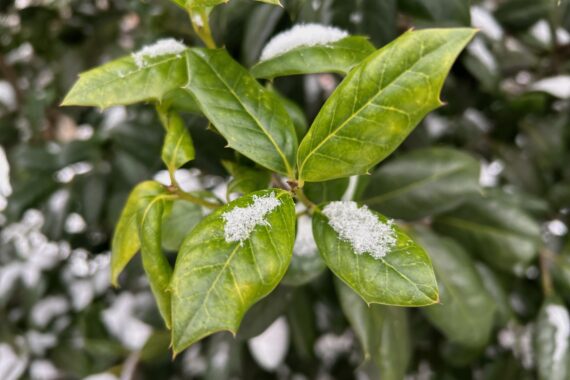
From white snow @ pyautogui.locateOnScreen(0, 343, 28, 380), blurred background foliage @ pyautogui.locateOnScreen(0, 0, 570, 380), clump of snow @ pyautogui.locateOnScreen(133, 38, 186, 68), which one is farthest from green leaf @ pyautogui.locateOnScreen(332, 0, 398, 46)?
white snow @ pyautogui.locateOnScreen(0, 343, 28, 380)

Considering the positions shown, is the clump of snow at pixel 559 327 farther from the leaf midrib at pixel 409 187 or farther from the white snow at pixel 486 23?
the white snow at pixel 486 23

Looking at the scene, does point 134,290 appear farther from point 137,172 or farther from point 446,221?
point 446,221

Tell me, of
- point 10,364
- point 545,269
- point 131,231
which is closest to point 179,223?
point 131,231

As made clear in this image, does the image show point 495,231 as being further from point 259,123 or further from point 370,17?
point 259,123

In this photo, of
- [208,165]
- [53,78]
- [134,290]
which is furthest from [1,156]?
[208,165]

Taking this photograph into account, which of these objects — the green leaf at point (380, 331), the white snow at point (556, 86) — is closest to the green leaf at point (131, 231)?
the green leaf at point (380, 331)

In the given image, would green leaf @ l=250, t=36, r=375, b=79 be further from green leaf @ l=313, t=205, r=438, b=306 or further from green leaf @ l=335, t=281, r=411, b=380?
green leaf @ l=335, t=281, r=411, b=380
